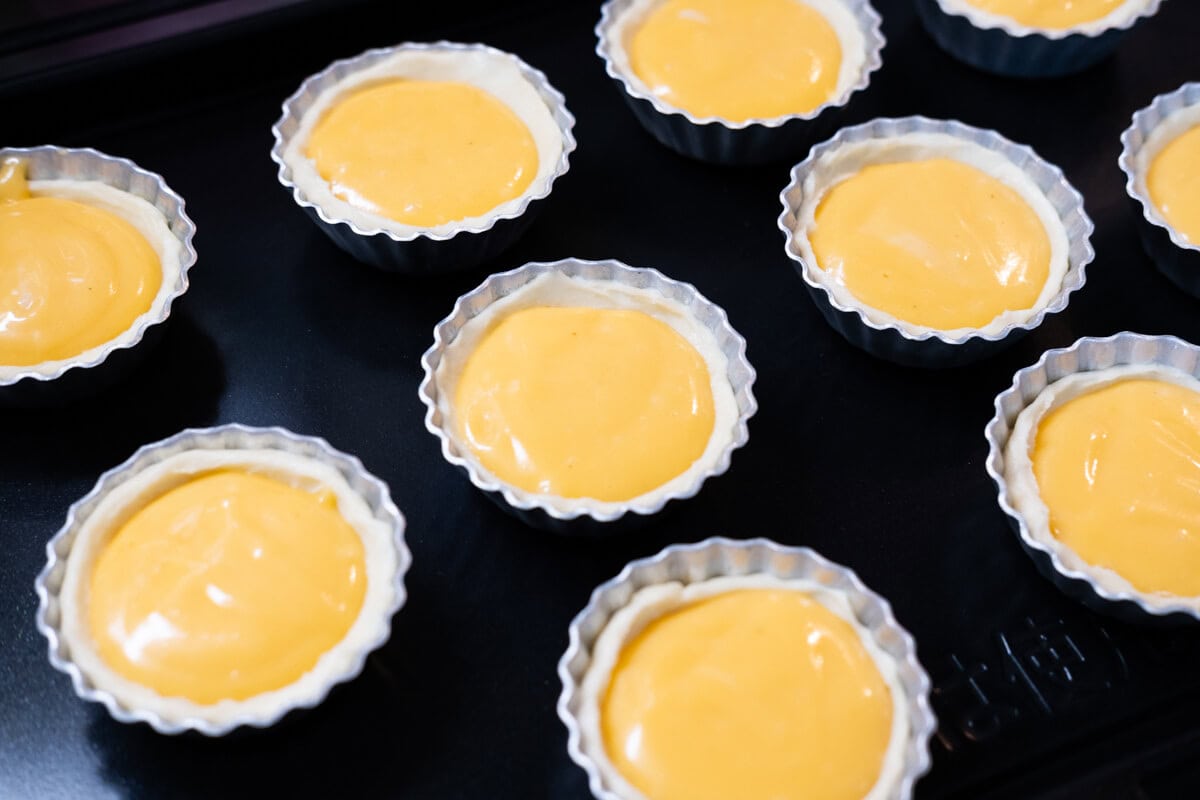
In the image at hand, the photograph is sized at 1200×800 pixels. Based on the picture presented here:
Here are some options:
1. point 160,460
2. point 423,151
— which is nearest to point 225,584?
point 160,460

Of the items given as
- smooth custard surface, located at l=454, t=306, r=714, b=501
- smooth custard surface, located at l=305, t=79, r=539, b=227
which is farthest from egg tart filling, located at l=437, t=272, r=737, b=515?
smooth custard surface, located at l=305, t=79, r=539, b=227

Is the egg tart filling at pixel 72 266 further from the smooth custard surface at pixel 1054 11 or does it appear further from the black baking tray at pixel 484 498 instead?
the smooth custard surface at pixel 1054 11

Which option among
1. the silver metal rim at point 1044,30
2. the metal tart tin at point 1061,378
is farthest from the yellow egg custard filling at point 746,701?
the silver metal rim at point 1044,30

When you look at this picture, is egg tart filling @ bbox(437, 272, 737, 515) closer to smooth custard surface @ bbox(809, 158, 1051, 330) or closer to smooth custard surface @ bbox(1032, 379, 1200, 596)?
smooth custard surface @ bbox(809, 158, 1051, 330)

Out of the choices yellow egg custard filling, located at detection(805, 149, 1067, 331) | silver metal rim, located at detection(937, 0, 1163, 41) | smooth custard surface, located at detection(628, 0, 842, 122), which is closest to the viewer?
yellow egg custard filling, located at detection(805, 149, 1067, 331)

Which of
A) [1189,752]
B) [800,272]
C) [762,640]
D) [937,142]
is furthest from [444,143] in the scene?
[1189,752]

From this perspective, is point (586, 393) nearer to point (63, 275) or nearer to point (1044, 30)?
point (63, 275)
